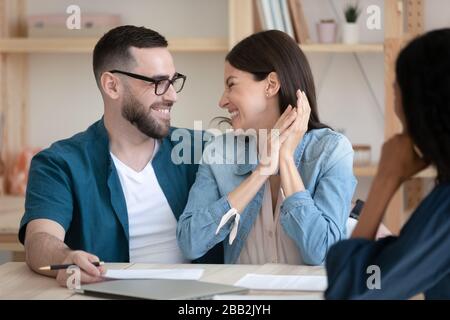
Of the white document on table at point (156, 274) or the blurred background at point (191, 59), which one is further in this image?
the blurred background at point (191, 59)

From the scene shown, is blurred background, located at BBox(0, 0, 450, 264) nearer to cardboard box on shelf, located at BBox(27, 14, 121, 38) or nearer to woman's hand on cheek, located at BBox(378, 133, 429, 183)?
cardboard box on shelf, located at BBox(27, 14, 121, 38)

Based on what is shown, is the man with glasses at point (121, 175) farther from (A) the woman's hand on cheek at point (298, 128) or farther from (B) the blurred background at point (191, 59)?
(B) the blurred background at point (191, 59)

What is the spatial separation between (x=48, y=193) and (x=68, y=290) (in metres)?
0.48

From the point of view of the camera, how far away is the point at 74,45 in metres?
3.60

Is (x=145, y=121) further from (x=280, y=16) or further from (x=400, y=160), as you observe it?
(x=280, y=16)

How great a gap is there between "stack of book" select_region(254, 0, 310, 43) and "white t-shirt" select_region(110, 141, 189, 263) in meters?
1.36

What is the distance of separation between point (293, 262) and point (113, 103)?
0.72m

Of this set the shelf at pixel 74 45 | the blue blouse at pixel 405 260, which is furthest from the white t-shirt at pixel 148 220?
the shelf at pixel 74 45

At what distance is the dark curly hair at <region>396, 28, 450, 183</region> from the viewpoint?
1.28 metres

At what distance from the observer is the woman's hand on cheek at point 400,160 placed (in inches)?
55.4

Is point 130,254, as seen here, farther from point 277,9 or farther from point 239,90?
point 277,9

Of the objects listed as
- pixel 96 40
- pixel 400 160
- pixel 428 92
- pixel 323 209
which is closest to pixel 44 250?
pixel 323 209

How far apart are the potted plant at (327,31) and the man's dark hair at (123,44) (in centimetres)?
128

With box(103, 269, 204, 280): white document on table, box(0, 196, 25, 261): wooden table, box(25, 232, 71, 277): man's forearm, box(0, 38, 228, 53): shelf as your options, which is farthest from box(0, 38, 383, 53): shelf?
box(103, 269, 204, 280): white document on table
